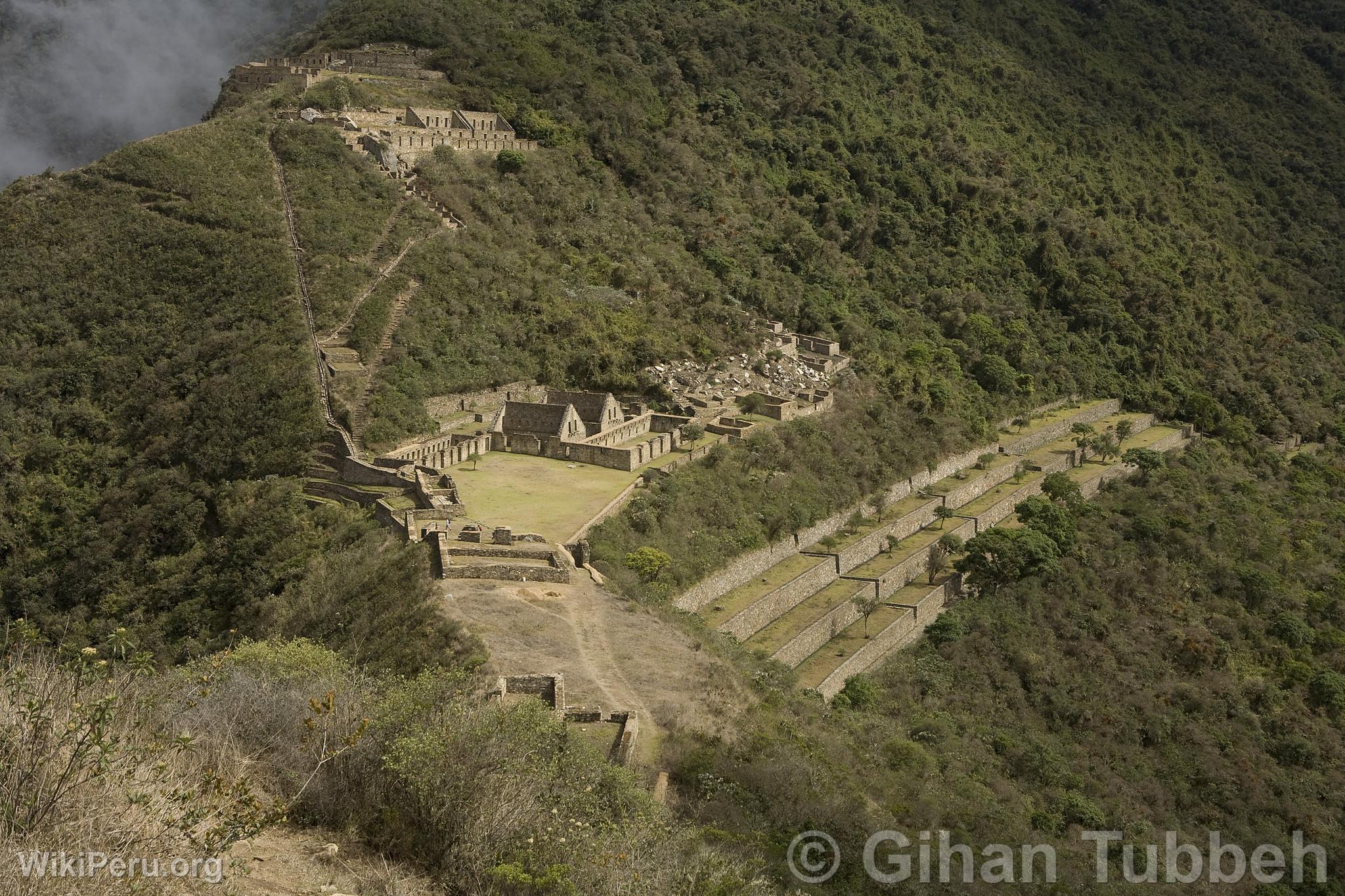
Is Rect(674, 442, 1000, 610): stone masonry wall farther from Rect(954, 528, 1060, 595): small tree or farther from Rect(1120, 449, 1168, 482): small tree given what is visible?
Rect(1120, 449, 1168, 482): small tree

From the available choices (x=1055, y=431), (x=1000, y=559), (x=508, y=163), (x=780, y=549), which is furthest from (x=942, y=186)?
(x=780, y=549)

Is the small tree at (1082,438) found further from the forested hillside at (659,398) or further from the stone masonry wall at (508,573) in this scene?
the stone masonry wall at (508,573)

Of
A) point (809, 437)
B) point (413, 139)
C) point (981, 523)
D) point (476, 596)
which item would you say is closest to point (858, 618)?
point (809, 437)

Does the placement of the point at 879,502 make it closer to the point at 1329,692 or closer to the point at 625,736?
the point at 1329,692

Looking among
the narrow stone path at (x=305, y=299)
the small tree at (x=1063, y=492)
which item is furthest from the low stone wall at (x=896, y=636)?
the narrow stone path at (x=305, y=299)

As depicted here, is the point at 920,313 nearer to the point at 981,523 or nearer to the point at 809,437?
the point at 981,523

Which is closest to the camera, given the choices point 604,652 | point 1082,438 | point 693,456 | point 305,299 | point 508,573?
point 604,652

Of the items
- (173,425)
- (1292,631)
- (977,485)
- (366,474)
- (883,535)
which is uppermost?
(977,485)
